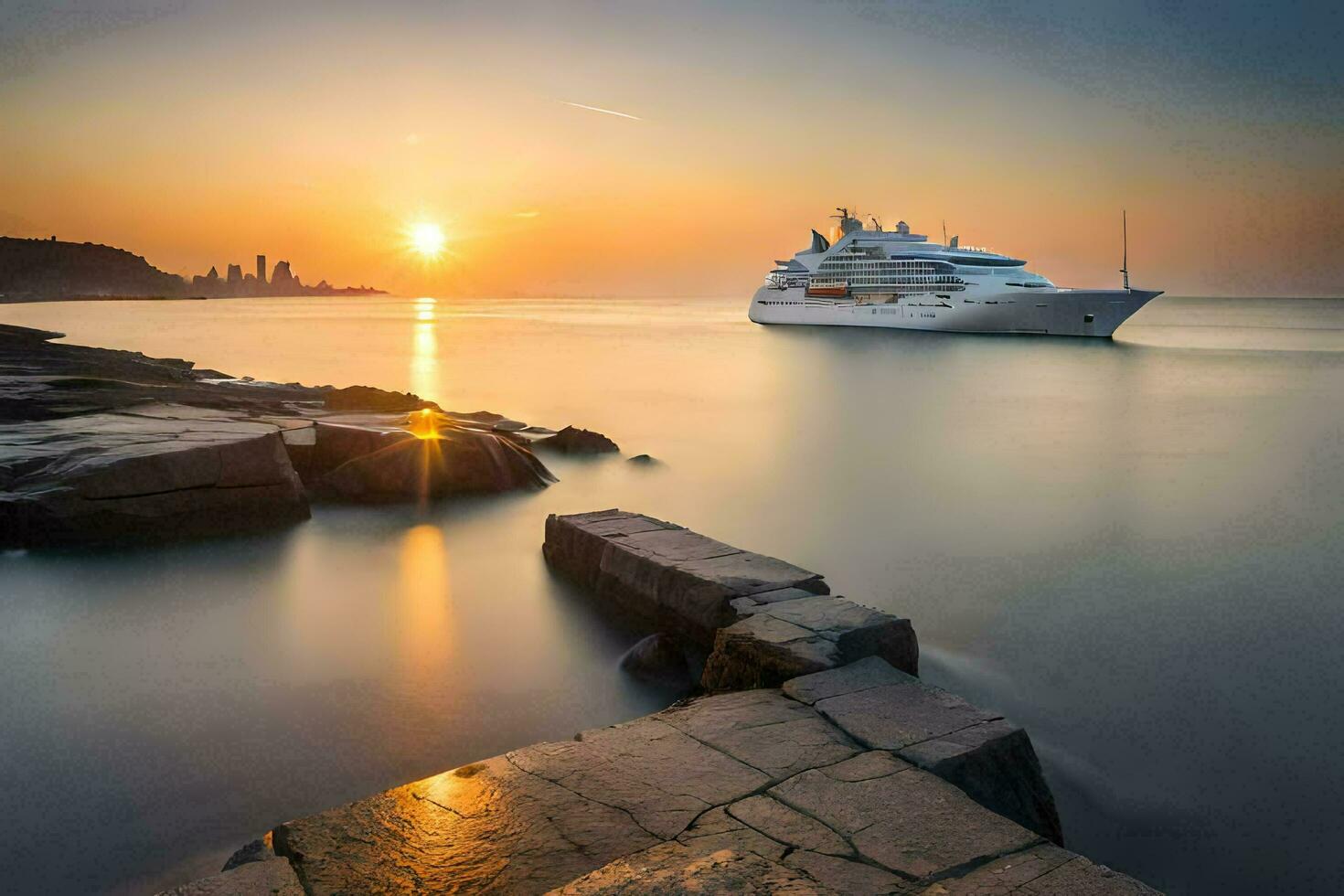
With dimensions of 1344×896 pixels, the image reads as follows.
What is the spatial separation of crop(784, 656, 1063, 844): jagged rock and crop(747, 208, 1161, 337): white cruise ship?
43239mm

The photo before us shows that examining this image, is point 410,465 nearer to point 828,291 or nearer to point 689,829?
point 689,829

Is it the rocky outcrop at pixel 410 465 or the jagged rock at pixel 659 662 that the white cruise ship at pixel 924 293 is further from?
the jagged rock at pixel 659 662

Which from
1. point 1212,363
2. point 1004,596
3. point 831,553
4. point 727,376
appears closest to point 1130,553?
point 1004,596

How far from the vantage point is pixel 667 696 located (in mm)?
4199

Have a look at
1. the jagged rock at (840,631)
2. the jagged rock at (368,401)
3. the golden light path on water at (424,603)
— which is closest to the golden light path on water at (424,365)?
the jagged rock at (368,401)

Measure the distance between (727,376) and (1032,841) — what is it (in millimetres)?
→ 23588

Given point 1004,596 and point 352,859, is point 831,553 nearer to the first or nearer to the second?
point 1004,596

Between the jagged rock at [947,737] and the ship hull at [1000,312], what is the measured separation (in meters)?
43.3

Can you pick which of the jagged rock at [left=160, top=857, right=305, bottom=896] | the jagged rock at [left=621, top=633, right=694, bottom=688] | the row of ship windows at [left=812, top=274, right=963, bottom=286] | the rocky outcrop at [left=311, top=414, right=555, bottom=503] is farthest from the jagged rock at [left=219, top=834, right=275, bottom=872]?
the row of ship windows at [left=812, top=274, right=963, bottom=286]

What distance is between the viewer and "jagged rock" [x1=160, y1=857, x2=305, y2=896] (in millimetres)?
2047

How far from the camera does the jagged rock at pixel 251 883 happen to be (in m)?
2.05

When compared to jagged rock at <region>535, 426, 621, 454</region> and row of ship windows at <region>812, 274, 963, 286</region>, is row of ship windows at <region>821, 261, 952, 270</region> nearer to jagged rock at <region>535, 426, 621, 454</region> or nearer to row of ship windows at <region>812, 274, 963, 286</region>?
row of ship windows at <region>812, 274, 963, 286</region>

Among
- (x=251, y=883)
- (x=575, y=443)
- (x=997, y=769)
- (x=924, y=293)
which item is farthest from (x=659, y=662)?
(x=924, y=293)

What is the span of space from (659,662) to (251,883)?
2.47m
